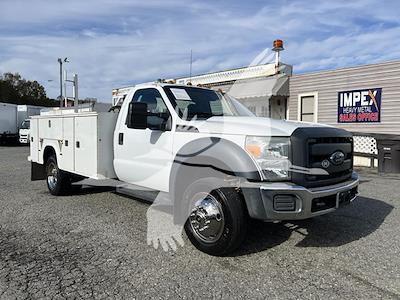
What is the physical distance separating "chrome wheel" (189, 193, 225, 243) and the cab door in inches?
28.7

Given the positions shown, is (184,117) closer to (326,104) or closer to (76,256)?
(76,256)

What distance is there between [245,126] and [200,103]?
4.46ft

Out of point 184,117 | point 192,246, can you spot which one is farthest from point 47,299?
point 184,117

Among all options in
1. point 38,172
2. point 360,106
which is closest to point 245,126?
point 38,172

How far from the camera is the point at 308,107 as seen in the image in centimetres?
1527

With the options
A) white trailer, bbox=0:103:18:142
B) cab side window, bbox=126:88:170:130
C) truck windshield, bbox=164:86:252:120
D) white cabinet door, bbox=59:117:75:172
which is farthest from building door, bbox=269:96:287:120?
white trailer, bbox=0:103:18:142

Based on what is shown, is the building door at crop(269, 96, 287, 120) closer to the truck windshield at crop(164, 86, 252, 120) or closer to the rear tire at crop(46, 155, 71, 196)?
the truck windshield at crop(164, 86, 252, 120)

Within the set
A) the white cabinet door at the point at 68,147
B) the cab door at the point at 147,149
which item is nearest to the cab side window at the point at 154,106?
the cab door at the point at 147,149

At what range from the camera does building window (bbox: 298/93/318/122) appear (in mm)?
15000

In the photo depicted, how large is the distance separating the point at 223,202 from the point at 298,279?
1070mm

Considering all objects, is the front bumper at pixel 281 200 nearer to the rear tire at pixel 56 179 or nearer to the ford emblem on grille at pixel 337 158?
the ford emblem on grille at pixel 337 158

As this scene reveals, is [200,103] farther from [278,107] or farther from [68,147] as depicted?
[278,107]

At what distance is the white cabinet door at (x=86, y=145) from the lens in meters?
6.11

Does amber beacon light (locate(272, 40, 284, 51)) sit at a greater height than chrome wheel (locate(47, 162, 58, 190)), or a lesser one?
greater
